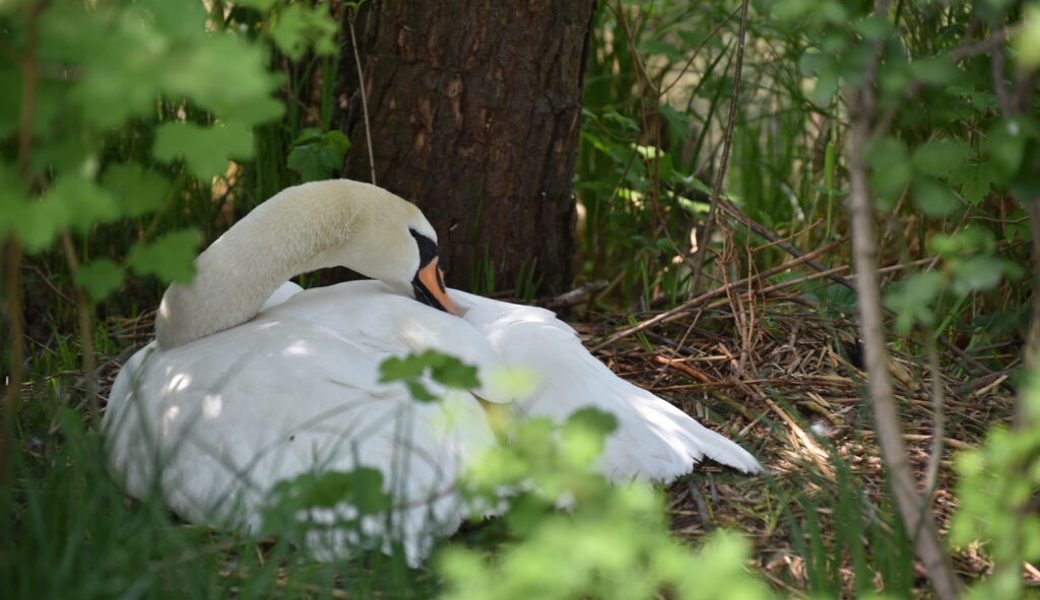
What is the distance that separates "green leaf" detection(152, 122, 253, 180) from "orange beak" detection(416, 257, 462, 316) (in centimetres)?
189

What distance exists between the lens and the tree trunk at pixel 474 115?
4.54 meters

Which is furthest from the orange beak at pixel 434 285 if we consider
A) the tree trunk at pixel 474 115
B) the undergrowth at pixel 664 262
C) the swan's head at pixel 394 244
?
the tree trunk at pixel 474 115

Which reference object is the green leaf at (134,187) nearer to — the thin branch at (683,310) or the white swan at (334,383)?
the white swan at (334,383)

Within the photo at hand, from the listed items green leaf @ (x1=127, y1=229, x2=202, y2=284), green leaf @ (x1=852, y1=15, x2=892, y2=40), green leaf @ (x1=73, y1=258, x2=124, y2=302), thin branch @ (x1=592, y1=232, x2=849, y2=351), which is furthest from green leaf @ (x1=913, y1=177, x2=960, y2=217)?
thin branch @ (x1=592, y1=232, x2=849, y2=351)

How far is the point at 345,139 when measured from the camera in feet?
14.7

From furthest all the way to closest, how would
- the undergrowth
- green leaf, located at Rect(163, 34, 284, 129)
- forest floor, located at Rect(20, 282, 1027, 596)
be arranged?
forest floor, located at Rect(20, 282, 1027, 596) < the undergrowth < green leaf, located at Rect(163, 34, 284, 129)

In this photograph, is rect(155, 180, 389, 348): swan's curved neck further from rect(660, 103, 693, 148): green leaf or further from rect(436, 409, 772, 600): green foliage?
rect(660, 103, 693, 148): green leaf

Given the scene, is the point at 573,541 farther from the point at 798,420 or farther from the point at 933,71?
the point at 798,420

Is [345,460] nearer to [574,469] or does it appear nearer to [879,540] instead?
[574,469]

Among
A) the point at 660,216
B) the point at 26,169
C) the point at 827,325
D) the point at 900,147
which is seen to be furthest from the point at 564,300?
the point at 26,169

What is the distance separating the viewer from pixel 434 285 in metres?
3.84

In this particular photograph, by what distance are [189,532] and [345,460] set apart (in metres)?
0.38

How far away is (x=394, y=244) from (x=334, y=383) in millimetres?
901

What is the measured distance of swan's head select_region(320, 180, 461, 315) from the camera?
12.5 ft
